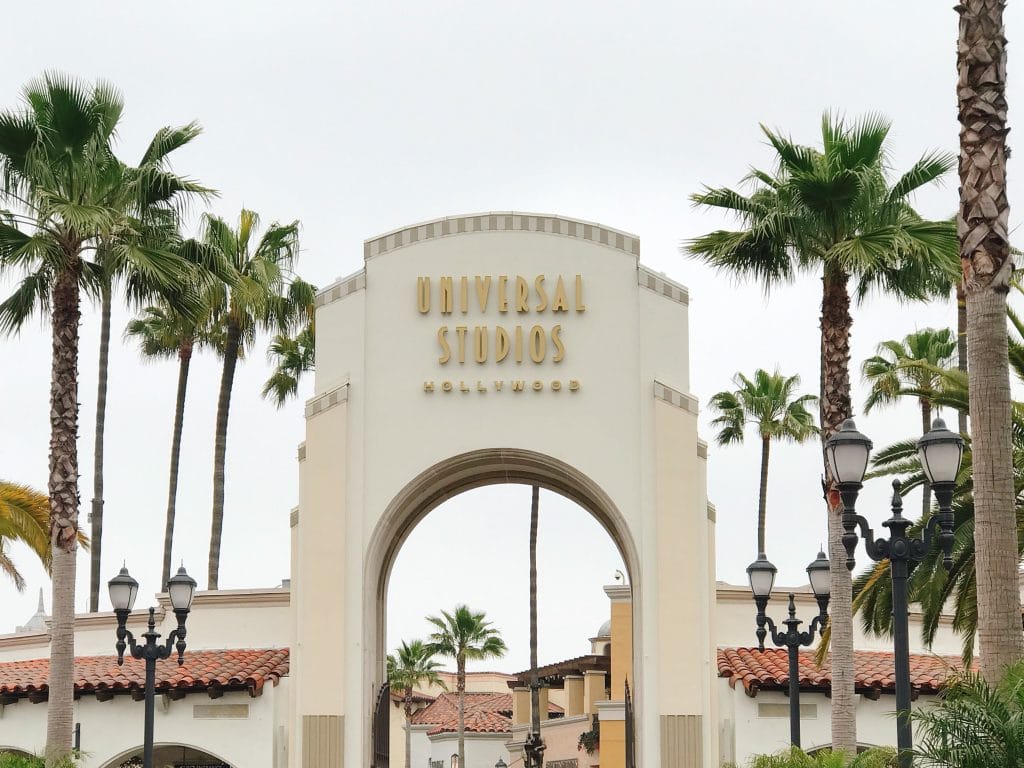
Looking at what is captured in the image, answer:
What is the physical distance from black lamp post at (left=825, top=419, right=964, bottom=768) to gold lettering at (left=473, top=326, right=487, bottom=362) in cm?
1051

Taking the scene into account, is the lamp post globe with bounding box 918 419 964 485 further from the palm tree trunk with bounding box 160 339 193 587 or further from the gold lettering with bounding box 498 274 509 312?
the palm tree trunk with bounding box 160 339 193 587

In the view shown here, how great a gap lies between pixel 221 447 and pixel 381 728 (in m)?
15.1

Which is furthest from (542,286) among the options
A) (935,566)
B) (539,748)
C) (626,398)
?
(539,748)

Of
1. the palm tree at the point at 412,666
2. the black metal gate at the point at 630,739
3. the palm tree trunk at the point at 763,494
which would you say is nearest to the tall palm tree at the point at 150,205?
the black metal gate at the point at 630,739

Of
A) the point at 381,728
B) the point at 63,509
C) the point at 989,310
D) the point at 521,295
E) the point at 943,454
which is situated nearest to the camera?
the point at 989,310

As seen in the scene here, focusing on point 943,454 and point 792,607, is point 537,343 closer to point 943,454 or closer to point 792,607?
point 792,607

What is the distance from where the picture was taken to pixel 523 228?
80.8 feet

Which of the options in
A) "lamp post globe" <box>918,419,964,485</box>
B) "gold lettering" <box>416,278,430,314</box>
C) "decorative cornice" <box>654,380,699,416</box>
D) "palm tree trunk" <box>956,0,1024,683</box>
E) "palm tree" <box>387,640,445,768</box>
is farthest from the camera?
"palm tree" <box>387,640,445,768</box>

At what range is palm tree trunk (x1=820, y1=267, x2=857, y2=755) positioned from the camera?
65.6 ft

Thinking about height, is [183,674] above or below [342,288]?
below

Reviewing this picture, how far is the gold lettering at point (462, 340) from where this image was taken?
24.4 meters

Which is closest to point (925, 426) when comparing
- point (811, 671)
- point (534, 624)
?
point (534, 624)

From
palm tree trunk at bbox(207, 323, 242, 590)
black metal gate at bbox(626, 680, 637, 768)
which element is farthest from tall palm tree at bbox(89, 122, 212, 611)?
palm tree trunk at bbox(207, 323, 242, 590)

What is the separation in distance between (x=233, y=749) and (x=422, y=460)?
5517 mm
